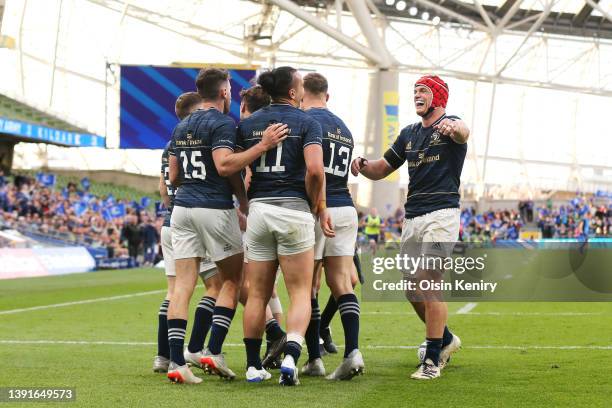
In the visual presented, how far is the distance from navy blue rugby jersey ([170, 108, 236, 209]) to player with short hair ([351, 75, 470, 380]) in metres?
1.46

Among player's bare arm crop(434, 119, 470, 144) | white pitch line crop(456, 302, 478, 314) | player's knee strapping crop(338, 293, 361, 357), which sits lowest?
white pitch line crop(456, 302, 478, 314)

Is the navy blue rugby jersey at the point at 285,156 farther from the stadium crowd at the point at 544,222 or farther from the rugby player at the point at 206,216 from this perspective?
the stadium crowd at the point at 544,222

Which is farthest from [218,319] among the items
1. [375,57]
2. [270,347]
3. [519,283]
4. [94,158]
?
[94,158]

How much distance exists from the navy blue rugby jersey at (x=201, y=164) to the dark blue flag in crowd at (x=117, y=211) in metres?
28.9

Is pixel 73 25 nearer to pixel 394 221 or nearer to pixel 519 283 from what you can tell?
pixel 394 221

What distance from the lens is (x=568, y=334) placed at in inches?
430

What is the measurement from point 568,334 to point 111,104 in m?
39.2

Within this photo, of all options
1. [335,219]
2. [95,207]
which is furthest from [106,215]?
[335,219]

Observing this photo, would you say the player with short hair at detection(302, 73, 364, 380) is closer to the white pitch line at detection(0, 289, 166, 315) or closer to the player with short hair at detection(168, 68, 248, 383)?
the player with short hair at detection(168, 68, 248, 383)

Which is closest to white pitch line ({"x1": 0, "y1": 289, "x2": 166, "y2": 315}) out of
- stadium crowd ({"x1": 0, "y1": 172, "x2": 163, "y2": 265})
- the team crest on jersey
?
the team crest on jersey

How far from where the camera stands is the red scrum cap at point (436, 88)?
8.04 m

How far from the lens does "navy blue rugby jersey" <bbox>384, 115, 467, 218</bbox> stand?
804 cm

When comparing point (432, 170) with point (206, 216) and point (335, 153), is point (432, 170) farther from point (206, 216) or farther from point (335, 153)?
point (206, 216)

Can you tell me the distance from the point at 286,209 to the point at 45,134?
29.2 m
